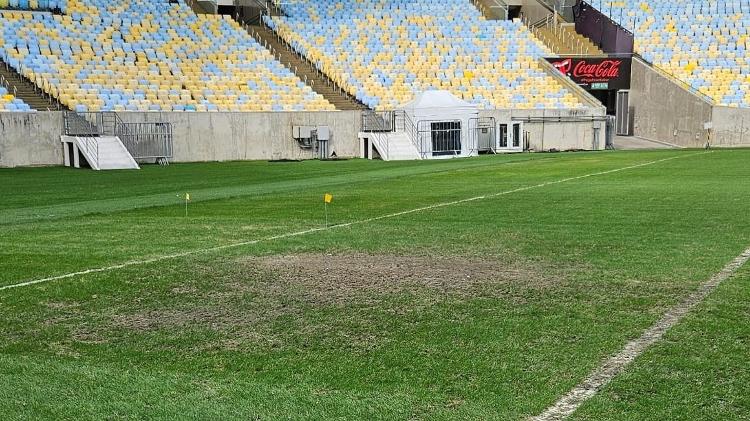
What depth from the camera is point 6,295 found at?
7.21m

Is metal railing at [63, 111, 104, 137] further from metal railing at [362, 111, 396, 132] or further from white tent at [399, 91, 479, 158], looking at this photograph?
white tent at [399, 91, 479, 158]

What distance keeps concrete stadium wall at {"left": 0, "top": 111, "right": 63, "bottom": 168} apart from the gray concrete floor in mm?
26615

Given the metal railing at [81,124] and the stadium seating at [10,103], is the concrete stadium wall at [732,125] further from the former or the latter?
the stadium seating at [10,103]

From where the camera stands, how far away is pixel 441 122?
3409cm

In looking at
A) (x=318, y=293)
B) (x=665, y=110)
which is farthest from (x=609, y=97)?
(x=318, y=293)

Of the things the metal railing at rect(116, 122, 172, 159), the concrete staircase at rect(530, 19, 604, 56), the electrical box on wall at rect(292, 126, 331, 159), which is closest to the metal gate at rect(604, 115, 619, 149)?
the concrete staircase at rect(530, 19, 604, 56)

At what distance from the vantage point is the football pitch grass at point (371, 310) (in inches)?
175

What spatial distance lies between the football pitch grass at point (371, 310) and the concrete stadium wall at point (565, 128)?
76.4 feet

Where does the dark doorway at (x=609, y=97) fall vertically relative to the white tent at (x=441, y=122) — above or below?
above

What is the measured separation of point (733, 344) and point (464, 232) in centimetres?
587

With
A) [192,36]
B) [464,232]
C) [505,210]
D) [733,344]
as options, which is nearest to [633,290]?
[733,344]

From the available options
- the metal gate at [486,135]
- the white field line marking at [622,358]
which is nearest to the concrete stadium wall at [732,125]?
the metal gate at [486,135]

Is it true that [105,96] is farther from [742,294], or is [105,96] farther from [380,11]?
[742,294]

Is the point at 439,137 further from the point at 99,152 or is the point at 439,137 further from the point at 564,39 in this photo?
the point at 564,39
